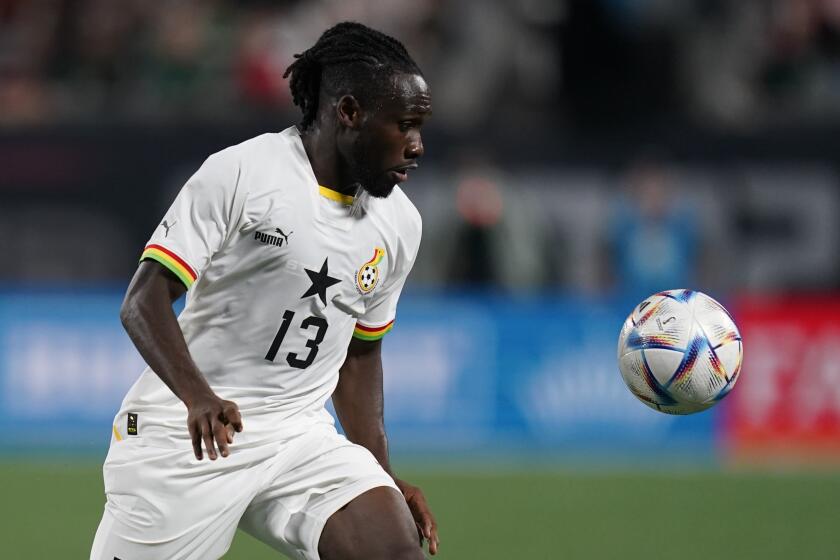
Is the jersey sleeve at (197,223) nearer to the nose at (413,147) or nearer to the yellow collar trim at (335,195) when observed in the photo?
the yellow collar trim at (335,195)

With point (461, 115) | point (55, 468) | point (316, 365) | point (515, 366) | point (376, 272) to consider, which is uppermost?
point (461, 115)

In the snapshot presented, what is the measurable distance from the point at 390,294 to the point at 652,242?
7.40 metres

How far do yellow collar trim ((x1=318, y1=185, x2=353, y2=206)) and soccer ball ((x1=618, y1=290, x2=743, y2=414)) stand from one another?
46.2 inches

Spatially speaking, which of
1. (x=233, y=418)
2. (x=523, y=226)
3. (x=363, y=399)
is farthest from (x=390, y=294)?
(x=523, y=226)

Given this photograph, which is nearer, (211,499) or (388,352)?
(211,499)

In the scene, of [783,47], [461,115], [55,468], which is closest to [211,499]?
[55,468]

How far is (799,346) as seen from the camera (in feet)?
39.4

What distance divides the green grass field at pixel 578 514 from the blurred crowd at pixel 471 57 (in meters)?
3.97

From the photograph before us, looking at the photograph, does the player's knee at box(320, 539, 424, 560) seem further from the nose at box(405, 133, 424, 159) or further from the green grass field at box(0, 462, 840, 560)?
the green grass field at box(0, 462, 840, 560)

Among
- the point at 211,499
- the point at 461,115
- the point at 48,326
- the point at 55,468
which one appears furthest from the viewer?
the point at 461,115

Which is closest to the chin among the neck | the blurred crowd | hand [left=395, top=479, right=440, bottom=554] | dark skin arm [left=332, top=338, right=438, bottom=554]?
the neck

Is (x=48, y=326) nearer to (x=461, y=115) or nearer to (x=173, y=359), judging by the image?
(x=461, y=115)

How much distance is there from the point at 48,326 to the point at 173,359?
25.9ft

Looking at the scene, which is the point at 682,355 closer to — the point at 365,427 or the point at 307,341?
the point at 365,427
